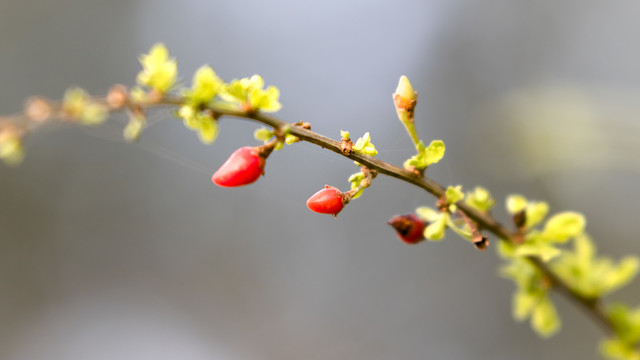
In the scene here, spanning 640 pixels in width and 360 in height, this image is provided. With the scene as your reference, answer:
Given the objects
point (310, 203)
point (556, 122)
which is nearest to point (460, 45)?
point (556, 122)

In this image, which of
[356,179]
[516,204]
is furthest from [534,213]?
[356,179]

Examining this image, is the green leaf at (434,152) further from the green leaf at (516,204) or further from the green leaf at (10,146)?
the green leaf at (10,146)

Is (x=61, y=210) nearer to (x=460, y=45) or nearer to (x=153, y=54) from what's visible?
(x=460, y=45)

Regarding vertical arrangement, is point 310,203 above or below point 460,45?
below

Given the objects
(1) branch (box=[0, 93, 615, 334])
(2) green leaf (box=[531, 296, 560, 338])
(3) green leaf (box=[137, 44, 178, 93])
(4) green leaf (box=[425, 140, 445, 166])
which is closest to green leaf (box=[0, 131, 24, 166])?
(1) branch (box=[0, 93, 615, 334])

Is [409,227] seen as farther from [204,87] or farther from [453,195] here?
[204,87]

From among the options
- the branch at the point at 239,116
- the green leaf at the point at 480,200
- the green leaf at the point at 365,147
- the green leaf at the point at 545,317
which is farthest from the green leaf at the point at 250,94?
the green leaf at the point at 545,317
